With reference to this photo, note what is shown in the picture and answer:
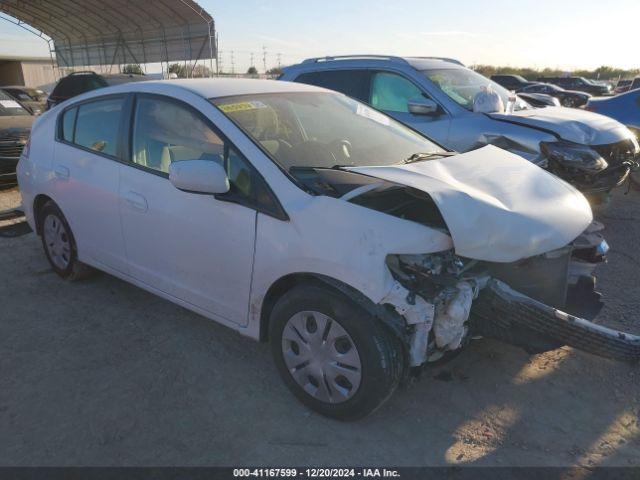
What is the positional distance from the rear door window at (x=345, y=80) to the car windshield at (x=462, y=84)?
0.77m

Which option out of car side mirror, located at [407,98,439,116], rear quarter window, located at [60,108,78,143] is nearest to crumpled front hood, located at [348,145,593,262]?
rear quarter window, located at [60,108,78,143]

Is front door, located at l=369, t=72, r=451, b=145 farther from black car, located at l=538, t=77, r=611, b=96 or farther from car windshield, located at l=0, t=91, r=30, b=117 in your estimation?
black car, located at l=538, t=77, r=611, b=96

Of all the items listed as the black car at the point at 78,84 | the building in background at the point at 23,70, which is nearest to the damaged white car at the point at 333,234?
the black car at the point at 78,84

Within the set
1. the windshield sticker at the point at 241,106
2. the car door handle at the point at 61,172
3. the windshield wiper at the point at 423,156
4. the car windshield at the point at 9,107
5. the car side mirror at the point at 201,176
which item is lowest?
the car windshield at the point at 9,107

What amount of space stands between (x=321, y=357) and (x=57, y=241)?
2873 millimetres

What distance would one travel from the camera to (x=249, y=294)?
2.84 m

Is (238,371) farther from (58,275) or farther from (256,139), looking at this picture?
(58,275)

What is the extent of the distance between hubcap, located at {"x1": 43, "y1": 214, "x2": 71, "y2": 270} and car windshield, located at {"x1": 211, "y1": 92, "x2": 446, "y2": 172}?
6.63 feet

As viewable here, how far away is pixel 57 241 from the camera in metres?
4.31

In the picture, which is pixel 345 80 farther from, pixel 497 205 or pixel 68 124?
pixel 497 205

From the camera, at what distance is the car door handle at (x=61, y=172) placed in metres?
3.93

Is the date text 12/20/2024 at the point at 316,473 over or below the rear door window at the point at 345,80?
below

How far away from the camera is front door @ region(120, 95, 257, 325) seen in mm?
2832

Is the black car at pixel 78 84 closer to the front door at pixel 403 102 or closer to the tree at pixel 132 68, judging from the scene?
the front door at pixel 403 102
